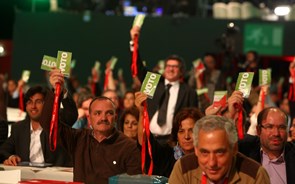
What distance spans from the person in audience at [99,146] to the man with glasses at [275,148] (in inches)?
33.0

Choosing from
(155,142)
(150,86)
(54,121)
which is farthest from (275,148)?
(54,121)

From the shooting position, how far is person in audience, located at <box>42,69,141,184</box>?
567 centimetres

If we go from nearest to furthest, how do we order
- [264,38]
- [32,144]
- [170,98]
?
[32,144] → [170,98] → [264,38]

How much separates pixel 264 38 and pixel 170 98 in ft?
27.1

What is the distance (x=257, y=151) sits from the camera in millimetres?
5629

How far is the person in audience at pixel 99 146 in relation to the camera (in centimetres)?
567

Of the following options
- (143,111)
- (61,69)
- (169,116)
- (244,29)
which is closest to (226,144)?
(143,111)

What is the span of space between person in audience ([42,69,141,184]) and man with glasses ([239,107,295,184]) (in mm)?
839

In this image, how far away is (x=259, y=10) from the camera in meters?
17.0

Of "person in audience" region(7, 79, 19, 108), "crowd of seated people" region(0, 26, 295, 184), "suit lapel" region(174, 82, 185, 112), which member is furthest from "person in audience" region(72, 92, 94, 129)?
"person in audience" region(7, 79, 19, 108)

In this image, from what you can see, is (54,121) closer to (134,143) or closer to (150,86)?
(134,143)

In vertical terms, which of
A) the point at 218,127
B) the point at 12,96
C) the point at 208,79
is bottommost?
the point at 218,127

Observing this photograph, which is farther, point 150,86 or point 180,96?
point 180,96

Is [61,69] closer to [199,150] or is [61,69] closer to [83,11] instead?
[199,150]
